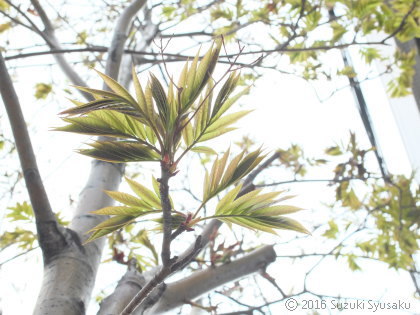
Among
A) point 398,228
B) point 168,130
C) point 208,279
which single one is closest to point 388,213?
point 398,228

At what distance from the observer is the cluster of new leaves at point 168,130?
36cm

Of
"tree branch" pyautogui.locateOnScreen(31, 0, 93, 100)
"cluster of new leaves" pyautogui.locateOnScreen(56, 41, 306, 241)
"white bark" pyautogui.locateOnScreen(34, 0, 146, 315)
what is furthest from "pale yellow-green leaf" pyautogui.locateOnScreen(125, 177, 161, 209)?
"tree branch" pyautogui.locateOnScreen(31, 0, 93, 100)

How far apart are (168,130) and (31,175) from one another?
0.35m

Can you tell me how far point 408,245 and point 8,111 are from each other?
1.17 meters

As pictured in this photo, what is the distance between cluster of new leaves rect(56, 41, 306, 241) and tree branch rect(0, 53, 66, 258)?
0.23 m

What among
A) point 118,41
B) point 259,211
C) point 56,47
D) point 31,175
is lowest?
point 259,211

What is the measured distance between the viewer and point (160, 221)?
492mm

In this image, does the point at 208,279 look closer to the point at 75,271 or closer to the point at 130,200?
A: the point at 75,271

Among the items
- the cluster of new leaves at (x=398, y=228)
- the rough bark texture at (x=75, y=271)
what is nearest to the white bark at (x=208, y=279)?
the rough bark texture at (x=75, y=271)

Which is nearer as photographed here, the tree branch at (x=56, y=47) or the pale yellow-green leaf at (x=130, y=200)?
the pale yellow-green leaf at (x=130, y=200)

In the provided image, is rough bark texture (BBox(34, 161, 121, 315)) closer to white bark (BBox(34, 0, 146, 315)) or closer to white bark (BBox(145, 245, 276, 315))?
white bark (BBox(34, 0, 146, 315))

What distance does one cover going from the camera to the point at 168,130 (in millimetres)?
368

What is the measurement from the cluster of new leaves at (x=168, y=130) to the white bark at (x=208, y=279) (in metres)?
0.35

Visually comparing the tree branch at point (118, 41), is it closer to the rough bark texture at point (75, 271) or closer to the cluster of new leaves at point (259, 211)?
the rough bark texture at point (75, 271)
